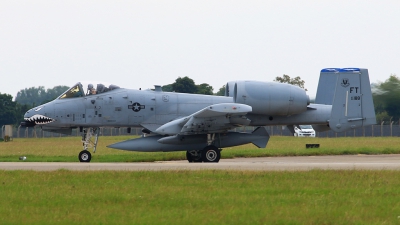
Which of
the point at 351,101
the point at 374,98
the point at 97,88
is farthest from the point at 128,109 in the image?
the point at 374,98

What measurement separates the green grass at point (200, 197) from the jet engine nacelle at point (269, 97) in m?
7.59

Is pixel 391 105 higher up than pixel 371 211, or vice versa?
pixel 391 105

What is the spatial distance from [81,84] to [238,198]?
45.7ft

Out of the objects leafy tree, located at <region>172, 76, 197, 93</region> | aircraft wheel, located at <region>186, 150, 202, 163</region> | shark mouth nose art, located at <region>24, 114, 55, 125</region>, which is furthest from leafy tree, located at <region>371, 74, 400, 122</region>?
shark mouth nose art, located at <region>24, 114, 55, 125</region>

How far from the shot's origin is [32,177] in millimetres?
15812

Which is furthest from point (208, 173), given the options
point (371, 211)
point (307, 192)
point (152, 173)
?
point (371, 211)

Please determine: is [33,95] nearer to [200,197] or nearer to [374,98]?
[374,98]

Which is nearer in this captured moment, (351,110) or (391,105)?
(351,110)

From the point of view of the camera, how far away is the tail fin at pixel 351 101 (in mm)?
24578

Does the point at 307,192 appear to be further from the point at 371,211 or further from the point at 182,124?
the point at 182,124

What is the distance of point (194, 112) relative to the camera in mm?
24766

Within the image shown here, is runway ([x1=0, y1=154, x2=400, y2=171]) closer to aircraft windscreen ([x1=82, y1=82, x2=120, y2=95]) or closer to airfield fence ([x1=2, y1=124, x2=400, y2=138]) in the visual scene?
aircraft windscreen ([x1=82, y1=82, x2=120, y2=95])

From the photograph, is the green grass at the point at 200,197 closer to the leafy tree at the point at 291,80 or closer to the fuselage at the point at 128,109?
the fuselage at the point at 128,109

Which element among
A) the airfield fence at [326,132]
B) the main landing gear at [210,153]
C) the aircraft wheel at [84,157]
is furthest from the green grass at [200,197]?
the airfield fence at [326,132]
